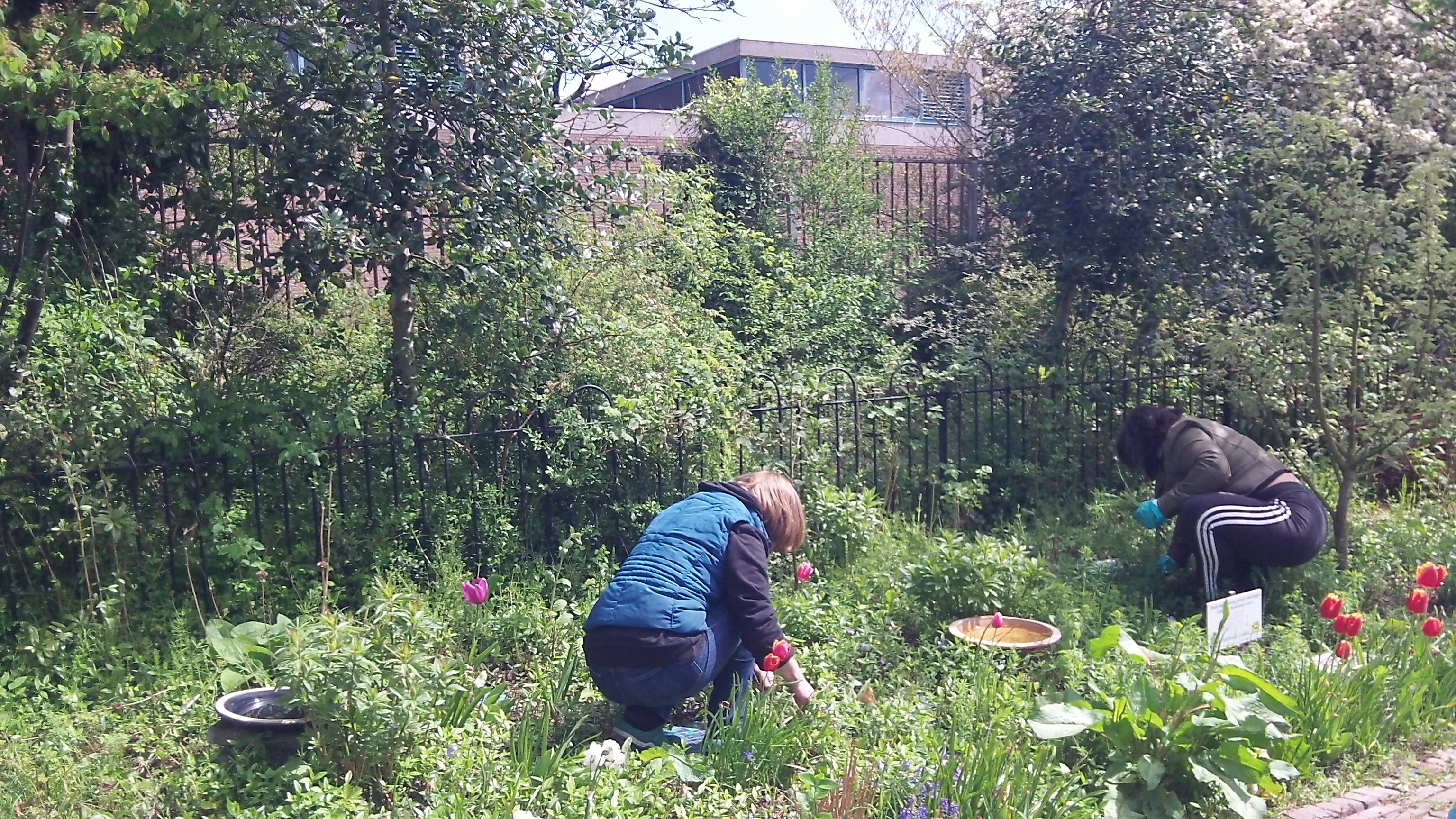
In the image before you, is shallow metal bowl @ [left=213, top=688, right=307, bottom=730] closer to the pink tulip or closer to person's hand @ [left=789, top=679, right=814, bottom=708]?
the pink tulip

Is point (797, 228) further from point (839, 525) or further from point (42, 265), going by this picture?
point (42, 265)

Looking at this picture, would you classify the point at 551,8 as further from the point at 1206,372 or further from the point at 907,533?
the point at 1206,372

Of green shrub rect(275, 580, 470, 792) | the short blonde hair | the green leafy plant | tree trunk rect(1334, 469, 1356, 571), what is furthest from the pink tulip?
tree trunk rect(1334, 469, 1356, 571)

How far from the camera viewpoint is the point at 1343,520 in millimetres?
6410

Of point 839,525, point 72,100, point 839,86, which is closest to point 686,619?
point 839,525

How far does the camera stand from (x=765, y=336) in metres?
8.54

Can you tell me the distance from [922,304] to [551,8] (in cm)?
489

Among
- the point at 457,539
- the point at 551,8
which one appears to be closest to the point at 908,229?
the point at 551,8

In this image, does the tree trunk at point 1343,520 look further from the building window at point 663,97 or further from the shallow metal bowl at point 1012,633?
the building window at point 663,97

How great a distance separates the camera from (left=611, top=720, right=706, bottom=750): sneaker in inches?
153

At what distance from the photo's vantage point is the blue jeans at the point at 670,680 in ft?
12.7

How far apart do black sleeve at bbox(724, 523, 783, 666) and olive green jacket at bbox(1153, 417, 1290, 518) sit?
274cm

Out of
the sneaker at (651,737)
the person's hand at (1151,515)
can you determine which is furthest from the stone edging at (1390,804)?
the sneaker at (651,737)

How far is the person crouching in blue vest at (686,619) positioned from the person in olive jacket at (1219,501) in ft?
8.18
